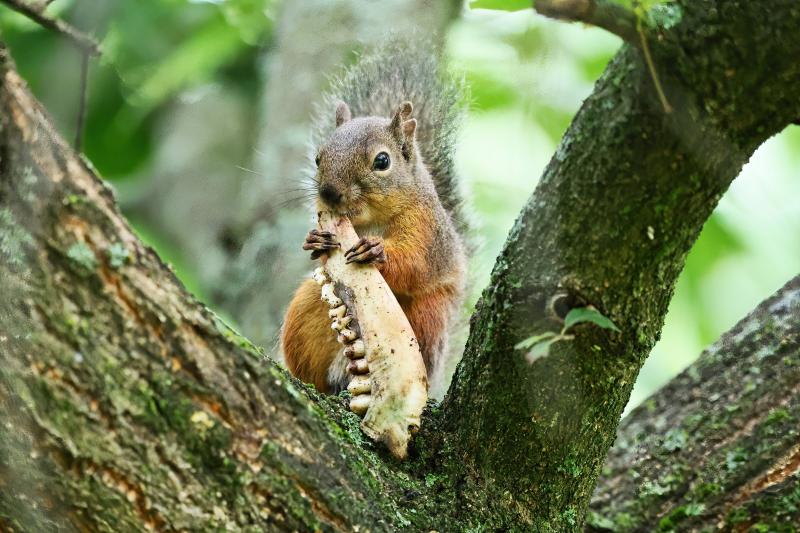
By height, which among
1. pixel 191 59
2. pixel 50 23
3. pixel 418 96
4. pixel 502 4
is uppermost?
pixel 418 96

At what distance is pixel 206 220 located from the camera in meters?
5.44

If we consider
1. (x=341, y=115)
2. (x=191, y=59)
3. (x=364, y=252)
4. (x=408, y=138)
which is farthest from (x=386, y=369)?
(x=191, y=59)

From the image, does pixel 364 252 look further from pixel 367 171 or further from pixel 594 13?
pixel 594 13

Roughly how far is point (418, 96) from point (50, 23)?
318cm

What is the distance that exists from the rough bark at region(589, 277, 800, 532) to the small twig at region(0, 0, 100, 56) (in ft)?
7.09

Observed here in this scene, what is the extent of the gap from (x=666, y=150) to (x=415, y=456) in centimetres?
105

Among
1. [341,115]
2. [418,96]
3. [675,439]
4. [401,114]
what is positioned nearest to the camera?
[675,439]

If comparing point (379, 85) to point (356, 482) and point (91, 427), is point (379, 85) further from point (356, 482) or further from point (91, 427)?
point (91, 427)

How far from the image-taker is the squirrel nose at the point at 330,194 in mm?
3611

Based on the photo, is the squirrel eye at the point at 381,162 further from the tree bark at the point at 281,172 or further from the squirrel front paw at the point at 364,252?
the squirrel front paw at the point at 364,252

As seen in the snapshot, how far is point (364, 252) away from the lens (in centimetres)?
276

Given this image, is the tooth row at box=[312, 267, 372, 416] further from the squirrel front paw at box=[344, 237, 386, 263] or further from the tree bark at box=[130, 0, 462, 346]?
the tree bark at box=[130, 0, 462, 346]

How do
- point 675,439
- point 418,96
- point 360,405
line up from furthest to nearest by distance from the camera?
point 418,96 < point 675,439 < point 360,405

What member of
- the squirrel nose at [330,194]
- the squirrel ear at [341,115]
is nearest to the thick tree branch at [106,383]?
the squirrel nose at [330,194]
